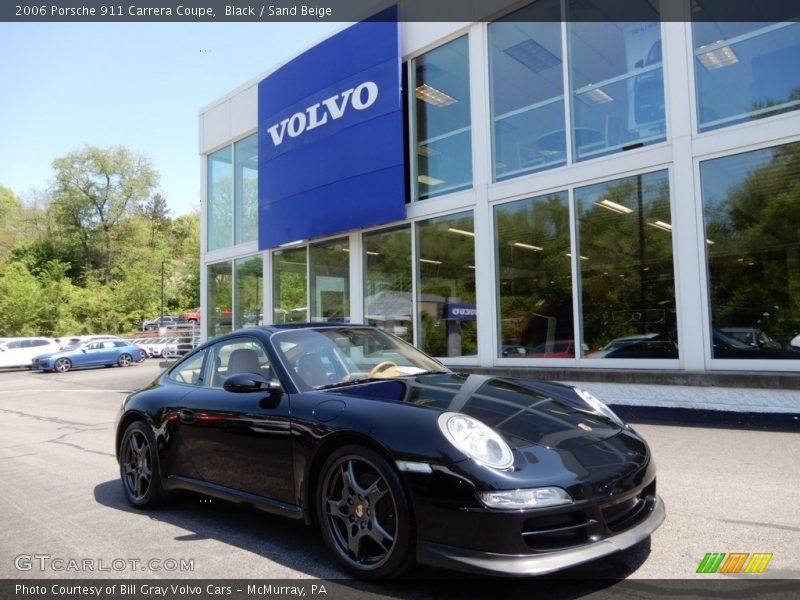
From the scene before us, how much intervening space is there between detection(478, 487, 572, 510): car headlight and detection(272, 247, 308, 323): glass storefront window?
1220 cm

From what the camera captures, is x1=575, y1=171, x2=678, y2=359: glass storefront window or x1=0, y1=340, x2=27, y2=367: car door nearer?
x1=575, y1=171, x2=678, y2=359: glass storefront window

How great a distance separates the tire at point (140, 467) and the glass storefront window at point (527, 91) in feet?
26.2

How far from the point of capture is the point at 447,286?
11.4 m

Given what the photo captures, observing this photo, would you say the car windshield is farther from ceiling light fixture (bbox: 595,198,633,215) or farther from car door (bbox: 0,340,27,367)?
car door (bbox: 0,340,27,367)

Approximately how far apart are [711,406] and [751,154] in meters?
3.62

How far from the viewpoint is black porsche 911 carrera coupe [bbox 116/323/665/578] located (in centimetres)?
254

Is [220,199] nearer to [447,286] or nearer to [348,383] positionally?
[447,286]

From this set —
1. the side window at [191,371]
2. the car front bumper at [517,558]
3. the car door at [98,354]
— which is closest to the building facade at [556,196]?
Result: the car front bumper at [517,558]

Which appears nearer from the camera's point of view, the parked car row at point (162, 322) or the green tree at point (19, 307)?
the green tree at point (19, 307)

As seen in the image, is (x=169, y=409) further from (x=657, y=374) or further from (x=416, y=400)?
(x=657, y=374)

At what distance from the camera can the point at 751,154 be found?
8.05 m

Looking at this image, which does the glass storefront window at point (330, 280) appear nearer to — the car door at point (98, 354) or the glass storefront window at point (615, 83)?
the glass storefront window at point (615, 83)

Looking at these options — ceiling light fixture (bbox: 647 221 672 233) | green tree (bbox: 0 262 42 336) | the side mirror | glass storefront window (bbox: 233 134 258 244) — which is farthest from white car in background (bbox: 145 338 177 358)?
the side mirror

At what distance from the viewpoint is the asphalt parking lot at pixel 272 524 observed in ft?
10.3
